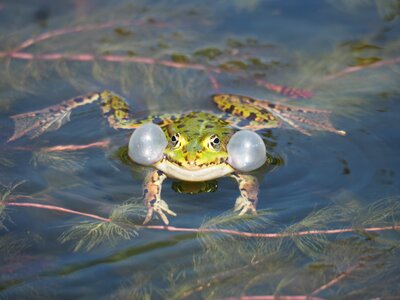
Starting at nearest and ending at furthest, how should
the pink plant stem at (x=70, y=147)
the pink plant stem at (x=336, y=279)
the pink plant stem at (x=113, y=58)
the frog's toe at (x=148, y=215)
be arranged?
the pink plant stem at (x=336, y=279) → the frog's toe at (x=148, y=215) → the pink plant stem at (x=70, y=147) → the pink plant stem at (x=113, y=58)

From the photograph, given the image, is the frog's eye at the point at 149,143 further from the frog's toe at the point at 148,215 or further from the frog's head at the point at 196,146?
the frog's toe at the point at 148,215

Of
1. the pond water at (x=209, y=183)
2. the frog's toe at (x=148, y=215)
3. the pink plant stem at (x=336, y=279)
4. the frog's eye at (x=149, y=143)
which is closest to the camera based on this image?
the pink plant stem at (x=336, y=279)

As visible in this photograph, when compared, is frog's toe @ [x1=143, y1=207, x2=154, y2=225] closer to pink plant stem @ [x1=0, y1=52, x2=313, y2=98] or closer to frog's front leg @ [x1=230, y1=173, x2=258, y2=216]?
frog's front leg @ [x1=230, y1=173, x2=258, y2=216]

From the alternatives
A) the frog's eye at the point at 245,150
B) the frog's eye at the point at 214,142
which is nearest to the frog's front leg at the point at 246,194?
the frog's eye at the point at 245,150

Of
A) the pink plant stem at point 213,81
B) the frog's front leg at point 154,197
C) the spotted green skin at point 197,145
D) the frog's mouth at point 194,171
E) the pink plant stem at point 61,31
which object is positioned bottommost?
the frog's front leg at point 154,197

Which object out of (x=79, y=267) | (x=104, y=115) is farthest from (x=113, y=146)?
(x=79, y=267)

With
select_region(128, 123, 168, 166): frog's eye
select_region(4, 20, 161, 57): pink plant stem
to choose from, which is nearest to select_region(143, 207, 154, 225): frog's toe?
select_region(128, 123, 168, 166): frog's eye

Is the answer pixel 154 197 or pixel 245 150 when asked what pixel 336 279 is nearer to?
pixel 245 150
